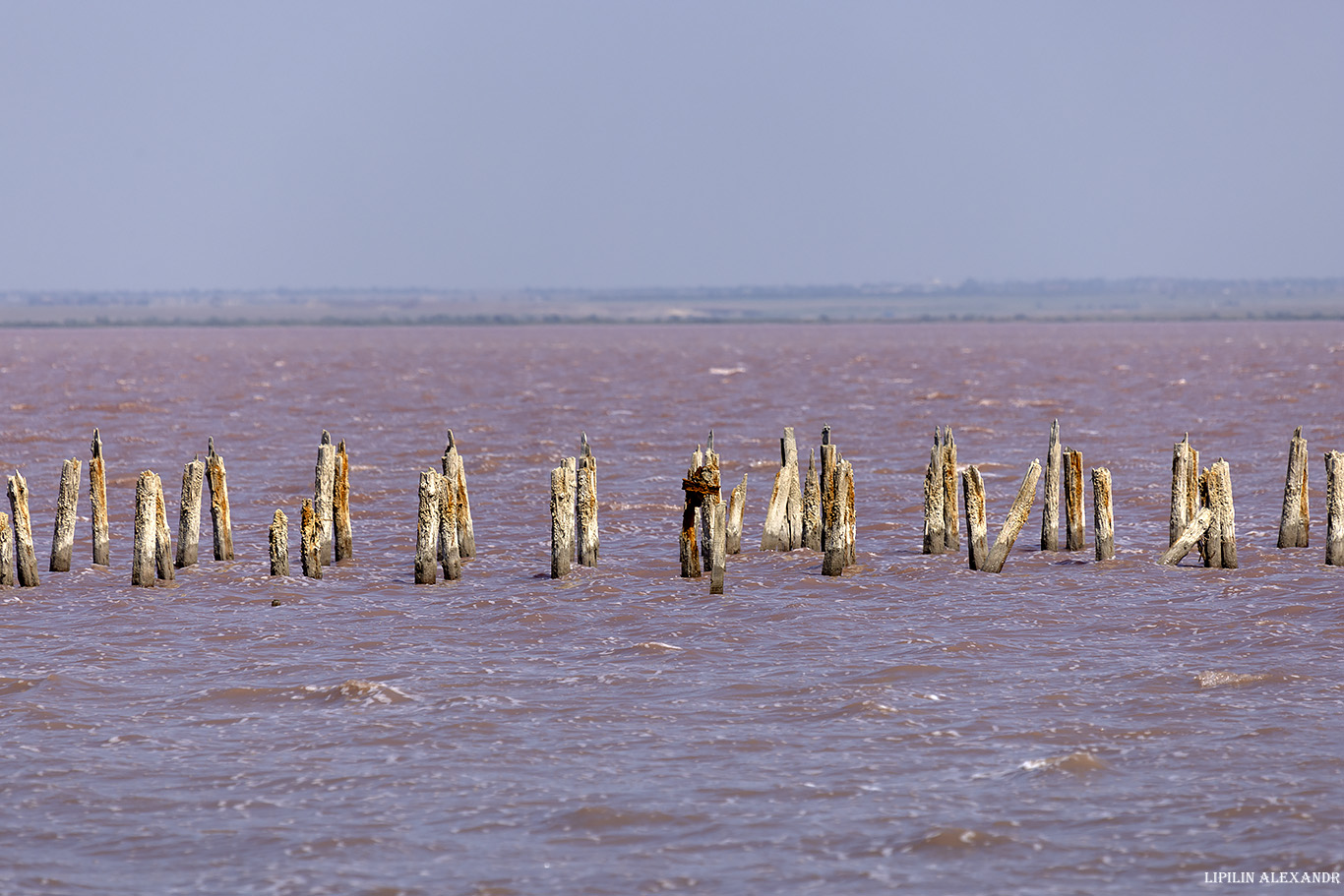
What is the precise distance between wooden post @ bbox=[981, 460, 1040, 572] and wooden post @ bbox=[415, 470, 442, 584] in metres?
6.73

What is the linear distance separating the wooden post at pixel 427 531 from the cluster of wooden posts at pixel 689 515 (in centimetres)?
2

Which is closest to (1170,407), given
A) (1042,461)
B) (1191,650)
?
(1042,461)

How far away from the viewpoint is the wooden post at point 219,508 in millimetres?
20719

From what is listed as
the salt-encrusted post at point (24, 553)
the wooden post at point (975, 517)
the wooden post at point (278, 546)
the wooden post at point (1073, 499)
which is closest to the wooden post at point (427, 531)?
the wooden post at point (278, 546)

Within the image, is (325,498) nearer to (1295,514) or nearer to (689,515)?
(689,515)

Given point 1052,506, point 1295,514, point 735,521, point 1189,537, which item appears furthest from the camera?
point 1052,506

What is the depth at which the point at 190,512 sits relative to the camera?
20.4 meters

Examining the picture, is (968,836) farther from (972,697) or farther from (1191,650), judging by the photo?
(1191,650)

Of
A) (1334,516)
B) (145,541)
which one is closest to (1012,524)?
(1334,516)

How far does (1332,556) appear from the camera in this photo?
2020 cm

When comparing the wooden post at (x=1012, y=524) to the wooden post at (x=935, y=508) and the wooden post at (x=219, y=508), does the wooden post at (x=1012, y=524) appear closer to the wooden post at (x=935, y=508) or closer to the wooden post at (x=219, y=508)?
the wooden post at (x=935, y=508)

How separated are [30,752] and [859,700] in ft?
22.5

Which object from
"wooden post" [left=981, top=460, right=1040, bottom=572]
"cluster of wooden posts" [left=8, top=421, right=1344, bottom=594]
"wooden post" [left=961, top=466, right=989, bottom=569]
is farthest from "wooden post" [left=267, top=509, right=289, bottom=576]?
"wooden post" [left=981, top=460, right=1040, bottom=572]

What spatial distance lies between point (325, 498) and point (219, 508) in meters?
1.49
